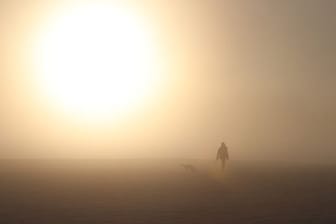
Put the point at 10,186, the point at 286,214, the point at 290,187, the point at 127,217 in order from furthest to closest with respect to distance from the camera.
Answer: the point at 290,187, the point at 10,186, the point at 286,214, the point at 127,217

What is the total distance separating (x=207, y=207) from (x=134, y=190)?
230 inches

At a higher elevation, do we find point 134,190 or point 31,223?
point 134,190

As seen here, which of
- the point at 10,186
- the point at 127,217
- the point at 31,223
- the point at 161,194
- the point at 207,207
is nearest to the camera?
the point at 31,223

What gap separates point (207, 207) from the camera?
1986 centimetres

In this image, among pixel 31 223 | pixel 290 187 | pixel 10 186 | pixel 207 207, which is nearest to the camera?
pixel 31 223

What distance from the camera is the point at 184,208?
64.2 feet

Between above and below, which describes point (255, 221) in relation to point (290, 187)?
below

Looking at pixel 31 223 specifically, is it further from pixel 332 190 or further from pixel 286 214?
pixel 332 190

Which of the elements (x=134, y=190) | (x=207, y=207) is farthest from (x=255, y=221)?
(x=134, y=190)

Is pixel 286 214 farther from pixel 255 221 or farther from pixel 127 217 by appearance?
pixel 127 217

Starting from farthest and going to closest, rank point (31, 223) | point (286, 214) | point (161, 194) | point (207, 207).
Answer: point (161, 194), point (207, 207), point (286, 214), point (31, 223)

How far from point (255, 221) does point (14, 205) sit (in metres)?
7.26

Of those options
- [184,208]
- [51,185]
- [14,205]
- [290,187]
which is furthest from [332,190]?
[14,205]

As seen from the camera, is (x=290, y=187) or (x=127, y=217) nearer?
(x=127, y=217)
